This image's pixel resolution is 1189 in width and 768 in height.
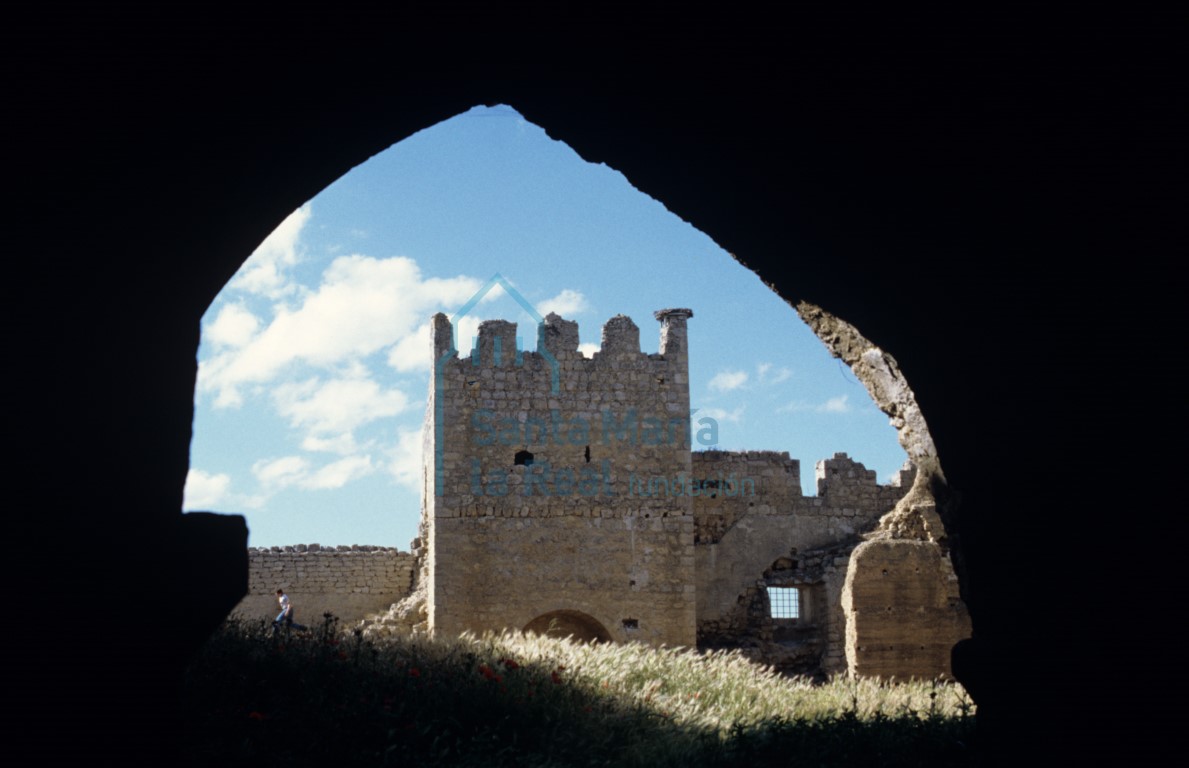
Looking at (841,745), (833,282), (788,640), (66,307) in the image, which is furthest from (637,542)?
(66,307)

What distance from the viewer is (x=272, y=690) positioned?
766 centimetres

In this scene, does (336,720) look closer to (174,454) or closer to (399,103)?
(174,454)

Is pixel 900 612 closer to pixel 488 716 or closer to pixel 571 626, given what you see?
pixel 571 626

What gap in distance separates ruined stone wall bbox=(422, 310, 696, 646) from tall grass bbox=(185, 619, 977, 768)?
23.3 feet

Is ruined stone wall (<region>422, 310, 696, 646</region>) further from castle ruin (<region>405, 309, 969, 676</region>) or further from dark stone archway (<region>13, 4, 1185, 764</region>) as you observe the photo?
dark stone archway (<region>13, 4, 1185, 764</region>)

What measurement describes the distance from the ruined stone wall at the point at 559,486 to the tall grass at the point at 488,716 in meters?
7.10

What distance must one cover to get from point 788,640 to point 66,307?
17355mm

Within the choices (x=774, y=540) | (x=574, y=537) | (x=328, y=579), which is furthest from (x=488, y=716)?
(x=774, y=540)

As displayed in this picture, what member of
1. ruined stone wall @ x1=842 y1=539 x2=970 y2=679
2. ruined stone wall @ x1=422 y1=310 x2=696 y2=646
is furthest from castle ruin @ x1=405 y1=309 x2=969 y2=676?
ruined stone wall @ x1=842 y1=539 x2=970 y2=679

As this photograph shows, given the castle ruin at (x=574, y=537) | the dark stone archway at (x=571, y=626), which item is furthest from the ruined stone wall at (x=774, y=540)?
the dark stone archway at (x=571, y=626)

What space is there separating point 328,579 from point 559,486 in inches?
185

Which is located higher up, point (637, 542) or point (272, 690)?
point (637, 542)

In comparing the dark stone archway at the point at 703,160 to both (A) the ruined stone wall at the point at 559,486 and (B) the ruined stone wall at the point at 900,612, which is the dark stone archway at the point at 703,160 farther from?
(A) the ruined stone wall at the point at 559,486

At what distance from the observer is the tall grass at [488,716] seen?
674 centimetres
